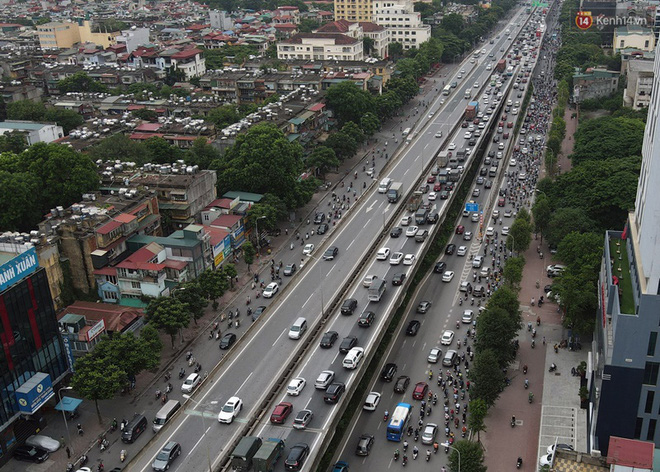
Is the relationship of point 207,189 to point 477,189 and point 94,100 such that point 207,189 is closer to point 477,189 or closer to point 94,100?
point 477,189

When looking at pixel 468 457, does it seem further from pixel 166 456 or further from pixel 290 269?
pixel 290 269

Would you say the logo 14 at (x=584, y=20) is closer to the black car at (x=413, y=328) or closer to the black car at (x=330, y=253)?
the black car at (x=330, y=253)

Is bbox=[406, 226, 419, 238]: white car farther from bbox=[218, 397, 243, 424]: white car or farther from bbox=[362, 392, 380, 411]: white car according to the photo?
bbox=[218, 397, 243, 424]: white car

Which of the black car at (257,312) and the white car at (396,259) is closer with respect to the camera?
the black car at (257,312)

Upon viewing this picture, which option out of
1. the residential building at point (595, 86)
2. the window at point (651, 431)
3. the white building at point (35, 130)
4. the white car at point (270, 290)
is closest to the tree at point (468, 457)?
the window at point (651, 431)

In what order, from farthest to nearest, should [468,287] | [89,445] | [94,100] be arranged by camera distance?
1. [94,100]
2. [468,287]
3. [89,445]

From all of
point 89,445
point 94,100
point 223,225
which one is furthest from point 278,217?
point 94,100

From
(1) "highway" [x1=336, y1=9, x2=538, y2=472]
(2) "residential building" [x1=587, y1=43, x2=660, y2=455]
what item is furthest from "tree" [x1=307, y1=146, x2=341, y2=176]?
(2) "residential building" [x1=587, y1=43, x2=660, y2=455]
